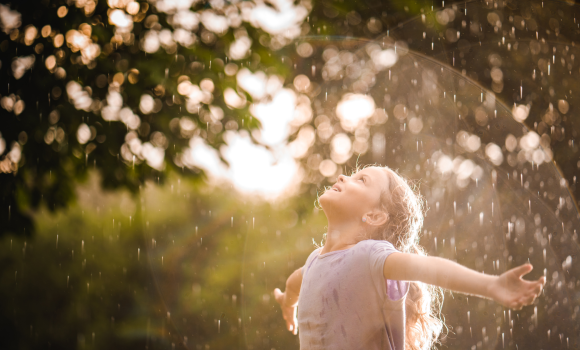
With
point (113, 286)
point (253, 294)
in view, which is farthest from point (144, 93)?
point (113, 286)

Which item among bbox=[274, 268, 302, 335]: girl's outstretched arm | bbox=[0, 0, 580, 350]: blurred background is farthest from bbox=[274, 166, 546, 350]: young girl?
bbox=[0, 0, 580, 350]: blurred background

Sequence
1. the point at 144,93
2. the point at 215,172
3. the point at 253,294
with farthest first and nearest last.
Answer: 1. the point at 253,294
2. the point at 215,172
3. the point at 144,93

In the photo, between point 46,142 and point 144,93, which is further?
point 144,93

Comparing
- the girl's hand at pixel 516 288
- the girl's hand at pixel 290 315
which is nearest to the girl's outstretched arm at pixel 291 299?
the girl's hand at pixel 290 315

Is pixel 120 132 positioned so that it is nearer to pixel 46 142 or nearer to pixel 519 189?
pixel 46 142

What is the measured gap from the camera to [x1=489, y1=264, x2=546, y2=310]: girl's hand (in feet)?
2.10

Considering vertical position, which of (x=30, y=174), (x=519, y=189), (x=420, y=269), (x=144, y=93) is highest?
(x=420, y=269)

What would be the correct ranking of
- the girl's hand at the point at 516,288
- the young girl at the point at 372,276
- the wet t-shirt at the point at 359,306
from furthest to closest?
the wet t-shirt at the point at 359,306 → the young girl at the point at 372,276 → the girl's hand at the point at 516,288

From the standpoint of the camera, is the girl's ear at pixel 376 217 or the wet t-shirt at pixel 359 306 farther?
the girl's ear at pixel 376 217

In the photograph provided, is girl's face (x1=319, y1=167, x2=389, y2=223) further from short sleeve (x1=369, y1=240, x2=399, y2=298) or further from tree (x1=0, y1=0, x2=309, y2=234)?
tree (x1=0, y1=0, x2=309, y2=234)

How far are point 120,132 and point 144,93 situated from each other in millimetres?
214

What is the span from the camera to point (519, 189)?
221 centimetres

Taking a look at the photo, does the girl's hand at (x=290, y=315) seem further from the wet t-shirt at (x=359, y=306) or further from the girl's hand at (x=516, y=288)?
the girl's hand at (x=516, y=288)

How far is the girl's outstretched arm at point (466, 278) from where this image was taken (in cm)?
65
